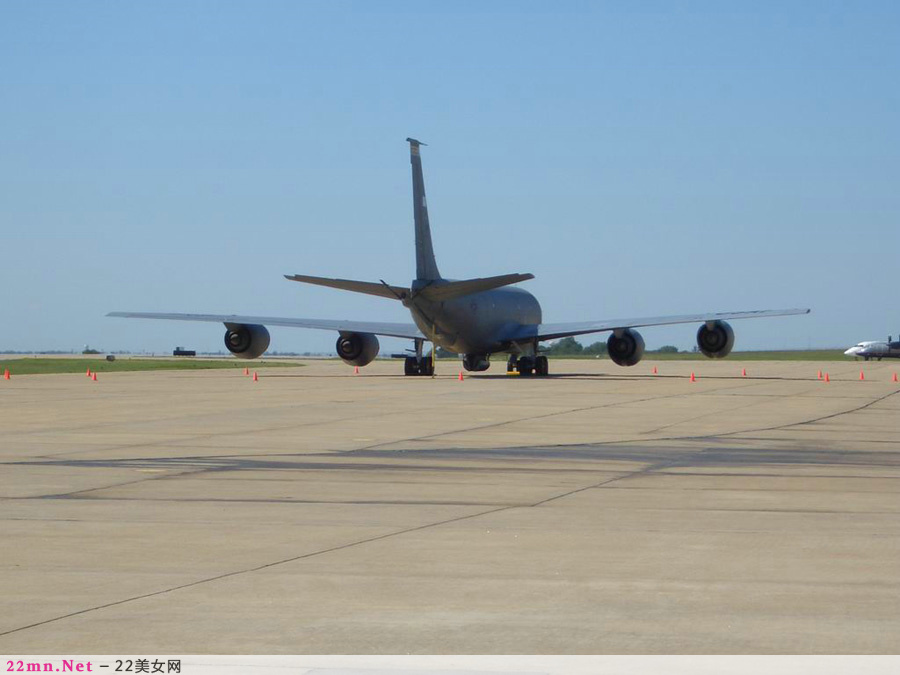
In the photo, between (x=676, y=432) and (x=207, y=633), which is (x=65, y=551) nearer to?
(x=207, y=633)

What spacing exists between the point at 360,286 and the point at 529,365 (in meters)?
11.1

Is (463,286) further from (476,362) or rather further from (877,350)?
(877,350)

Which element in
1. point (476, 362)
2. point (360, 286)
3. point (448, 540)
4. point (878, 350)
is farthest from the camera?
point (878, 350)

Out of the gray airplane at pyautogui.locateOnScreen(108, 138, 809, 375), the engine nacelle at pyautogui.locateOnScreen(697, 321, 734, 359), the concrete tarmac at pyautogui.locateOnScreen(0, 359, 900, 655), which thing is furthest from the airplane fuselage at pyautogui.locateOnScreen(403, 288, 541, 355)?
the concrete tarmac at pyautogui.locateOnScreen(0, 359, 900, 655)

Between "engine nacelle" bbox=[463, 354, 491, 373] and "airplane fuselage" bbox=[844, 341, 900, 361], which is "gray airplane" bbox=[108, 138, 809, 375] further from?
"airplane fuselage" bbox=[844, 341, 900, 361]

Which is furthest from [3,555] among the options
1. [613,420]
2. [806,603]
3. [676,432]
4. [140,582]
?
[613,420]

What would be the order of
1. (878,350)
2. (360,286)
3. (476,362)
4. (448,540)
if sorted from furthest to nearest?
(878,350), (476,362), (360,286), (448,540)

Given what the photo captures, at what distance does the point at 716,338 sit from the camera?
50469mm

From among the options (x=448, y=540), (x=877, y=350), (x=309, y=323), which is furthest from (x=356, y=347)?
(x=877, y=350)

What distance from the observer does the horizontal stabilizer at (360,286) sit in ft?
141

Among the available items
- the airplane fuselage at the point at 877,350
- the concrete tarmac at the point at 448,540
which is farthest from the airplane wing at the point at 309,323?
Answer: the airplane fuselage at the point at 877,350

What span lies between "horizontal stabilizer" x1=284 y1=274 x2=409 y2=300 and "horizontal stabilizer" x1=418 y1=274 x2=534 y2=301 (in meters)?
0.94

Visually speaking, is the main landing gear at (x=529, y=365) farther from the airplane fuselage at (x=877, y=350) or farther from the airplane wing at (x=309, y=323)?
the airplane fuselage at (x=877, y=350)
